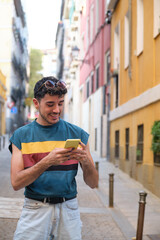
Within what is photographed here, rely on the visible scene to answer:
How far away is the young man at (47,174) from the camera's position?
2922 millimetres

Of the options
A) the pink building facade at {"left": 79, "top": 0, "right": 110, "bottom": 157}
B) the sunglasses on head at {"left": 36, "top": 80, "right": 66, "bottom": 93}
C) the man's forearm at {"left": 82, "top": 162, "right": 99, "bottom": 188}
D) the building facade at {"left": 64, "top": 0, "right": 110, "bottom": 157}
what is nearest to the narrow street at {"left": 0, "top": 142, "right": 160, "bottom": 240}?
the man's forearm at {"left": 82, "top": 162, "right": 99, "bottom": 188}

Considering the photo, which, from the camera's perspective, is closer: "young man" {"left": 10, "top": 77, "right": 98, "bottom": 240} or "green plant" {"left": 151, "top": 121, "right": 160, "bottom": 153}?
"young man" {"left": 10, "top": 77, "right": 98, "bottom": 240}

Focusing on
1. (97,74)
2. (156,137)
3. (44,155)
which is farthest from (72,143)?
(97,74)

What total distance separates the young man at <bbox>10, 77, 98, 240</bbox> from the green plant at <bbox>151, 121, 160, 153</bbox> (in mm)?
7223

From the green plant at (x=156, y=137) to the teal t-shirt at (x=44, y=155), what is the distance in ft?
23.7

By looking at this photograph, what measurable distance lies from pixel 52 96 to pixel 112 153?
49.5ft

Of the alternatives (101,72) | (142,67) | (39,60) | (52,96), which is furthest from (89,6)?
(39,60)

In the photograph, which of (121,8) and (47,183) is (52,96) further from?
(121,8)

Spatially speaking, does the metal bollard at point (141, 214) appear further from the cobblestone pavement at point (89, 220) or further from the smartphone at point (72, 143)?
the smartphone at point (72, 143)

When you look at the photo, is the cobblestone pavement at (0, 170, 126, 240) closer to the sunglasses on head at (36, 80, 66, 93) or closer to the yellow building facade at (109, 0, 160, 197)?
the yellow building facade at (109, 0, 160, 197)

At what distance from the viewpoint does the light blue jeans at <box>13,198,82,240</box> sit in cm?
295

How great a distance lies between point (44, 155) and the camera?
2928 mm

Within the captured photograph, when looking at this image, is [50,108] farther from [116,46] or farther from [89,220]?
[116,46]

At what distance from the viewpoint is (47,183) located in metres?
2.91
